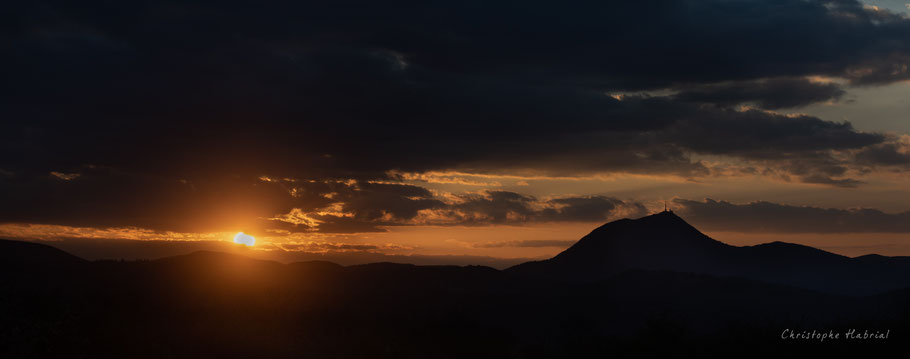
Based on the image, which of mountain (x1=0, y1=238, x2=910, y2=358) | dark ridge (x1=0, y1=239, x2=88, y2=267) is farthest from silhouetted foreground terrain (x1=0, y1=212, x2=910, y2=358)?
dark ridge (x1=0, y1=239, x2=88, y2=267)

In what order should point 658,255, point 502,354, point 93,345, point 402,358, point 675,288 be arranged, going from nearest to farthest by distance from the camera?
point 93,345, point 402,358, point 502,354, point 675,288, point 658,255

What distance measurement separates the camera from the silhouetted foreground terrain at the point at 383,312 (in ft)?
130

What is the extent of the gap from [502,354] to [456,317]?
510 inches

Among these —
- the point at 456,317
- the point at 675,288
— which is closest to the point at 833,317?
the point at 675,288

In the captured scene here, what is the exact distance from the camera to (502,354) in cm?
4484

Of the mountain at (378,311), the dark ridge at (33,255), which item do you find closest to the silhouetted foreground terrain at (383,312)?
the mountain at (378,311)

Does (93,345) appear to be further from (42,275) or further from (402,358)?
(42,275)

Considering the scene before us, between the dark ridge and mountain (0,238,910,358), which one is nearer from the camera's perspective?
mountain (0,238,910,358)

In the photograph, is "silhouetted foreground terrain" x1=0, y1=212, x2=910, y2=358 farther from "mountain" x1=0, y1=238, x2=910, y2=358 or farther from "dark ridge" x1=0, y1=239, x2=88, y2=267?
"dark ridge" x1=0, y1=239, x2=88, y2=267

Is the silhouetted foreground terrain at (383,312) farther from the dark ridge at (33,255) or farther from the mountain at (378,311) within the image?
the dark ridge at (33,255)

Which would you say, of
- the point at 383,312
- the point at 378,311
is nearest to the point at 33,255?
the point at 378,311

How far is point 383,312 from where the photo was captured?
6162cm

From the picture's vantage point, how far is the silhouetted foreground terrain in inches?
1565

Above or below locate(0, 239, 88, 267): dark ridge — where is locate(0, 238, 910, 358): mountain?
below
